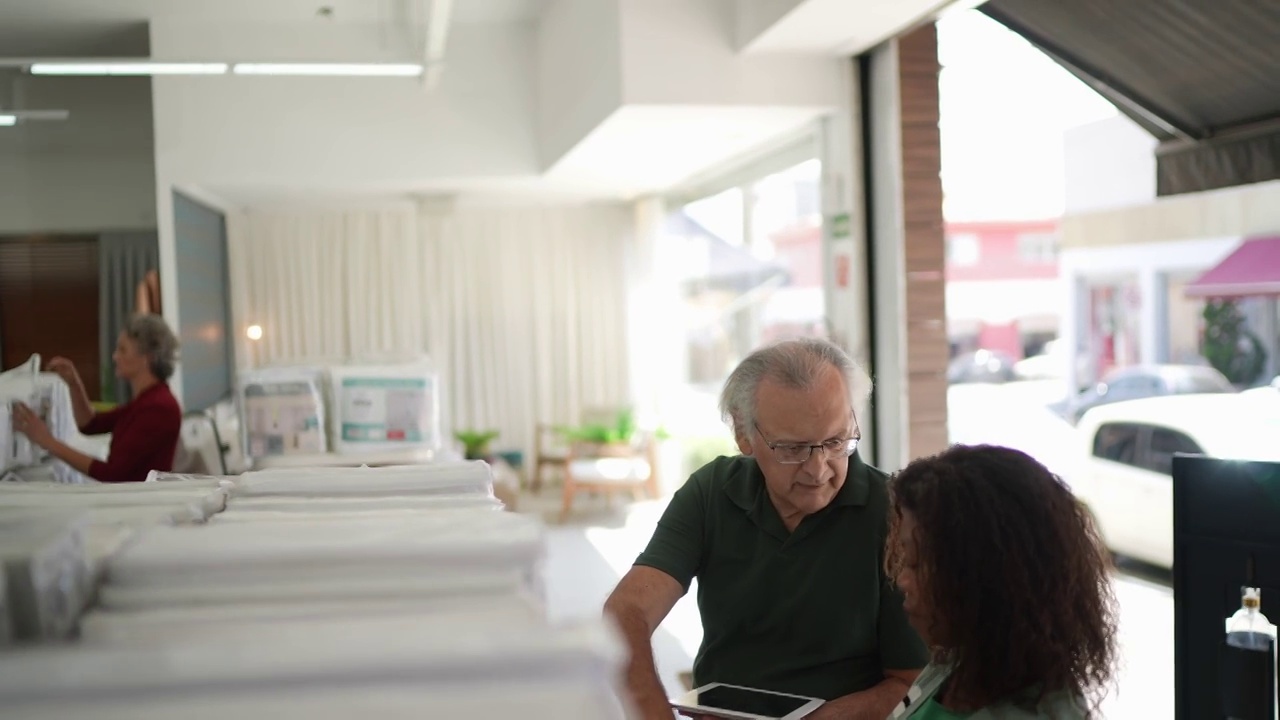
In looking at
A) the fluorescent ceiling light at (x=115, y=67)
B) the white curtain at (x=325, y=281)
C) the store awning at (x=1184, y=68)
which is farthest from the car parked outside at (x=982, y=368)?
the fluorescent ceiling light at (x=115, y=67)

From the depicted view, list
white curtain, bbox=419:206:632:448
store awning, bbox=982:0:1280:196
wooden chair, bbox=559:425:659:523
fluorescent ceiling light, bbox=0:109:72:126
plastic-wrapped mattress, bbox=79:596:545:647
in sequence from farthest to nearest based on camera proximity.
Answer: white curtain, bbox=419:206:632:448, wooden chair, bbox=559:425:659:523, fluorescent ceiling light, bbox=0:109:72:126, store awning, bbox=982:0:1280:196, plastic-wrapped mattress, bbox=79:596:545:647

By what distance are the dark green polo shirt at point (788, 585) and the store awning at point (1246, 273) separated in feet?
27.2

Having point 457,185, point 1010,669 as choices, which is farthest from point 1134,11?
point 457,185

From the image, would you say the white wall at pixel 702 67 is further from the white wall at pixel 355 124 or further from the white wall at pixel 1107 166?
the white wall at pixel 1107 166

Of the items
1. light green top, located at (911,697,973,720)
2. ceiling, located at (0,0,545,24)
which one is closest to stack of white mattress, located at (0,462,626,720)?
light green top, located at (911,697,973,720)

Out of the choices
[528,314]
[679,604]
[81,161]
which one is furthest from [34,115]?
[528,314]

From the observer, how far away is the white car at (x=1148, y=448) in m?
6.55

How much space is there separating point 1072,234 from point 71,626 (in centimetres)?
1317

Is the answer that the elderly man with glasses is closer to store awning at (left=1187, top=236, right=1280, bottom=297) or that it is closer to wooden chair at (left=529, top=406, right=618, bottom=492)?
wooden chair at (left=529, top=406, right=618, bottom=492)

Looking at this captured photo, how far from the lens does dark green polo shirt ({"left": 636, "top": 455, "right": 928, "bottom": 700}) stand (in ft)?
7.23

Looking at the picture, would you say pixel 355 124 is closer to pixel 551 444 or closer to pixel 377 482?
pixel 551 444

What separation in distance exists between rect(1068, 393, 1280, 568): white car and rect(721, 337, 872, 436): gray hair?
484 centimetres

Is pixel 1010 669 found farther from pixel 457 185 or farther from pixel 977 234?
pixel 977 234

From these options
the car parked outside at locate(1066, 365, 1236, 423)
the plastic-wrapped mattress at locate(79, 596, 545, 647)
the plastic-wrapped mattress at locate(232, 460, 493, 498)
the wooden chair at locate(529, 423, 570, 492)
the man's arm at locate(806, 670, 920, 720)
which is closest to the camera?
the plastic-wrapped mattress at locate(79, 596, 545, 647)
